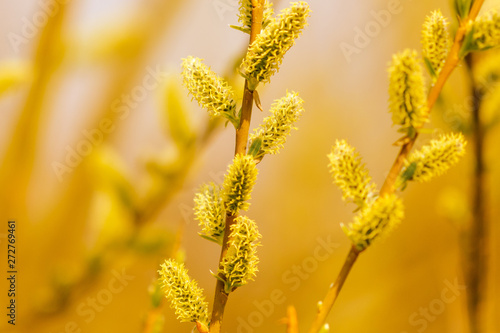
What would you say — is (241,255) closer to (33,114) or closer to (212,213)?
(212,213)

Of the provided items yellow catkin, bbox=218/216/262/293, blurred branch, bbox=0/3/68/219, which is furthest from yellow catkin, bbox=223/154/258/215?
blurred branch, bbox=0/3/68/219

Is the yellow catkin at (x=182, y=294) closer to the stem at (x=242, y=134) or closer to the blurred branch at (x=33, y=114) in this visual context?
the stem at (x=242, y=134)

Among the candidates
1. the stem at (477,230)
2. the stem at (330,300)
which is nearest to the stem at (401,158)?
the stem at (330,300)

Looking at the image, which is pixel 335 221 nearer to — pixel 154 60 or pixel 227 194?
pixel 154 60

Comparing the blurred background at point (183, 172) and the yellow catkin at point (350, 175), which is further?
the blurred background at point (183, 172)

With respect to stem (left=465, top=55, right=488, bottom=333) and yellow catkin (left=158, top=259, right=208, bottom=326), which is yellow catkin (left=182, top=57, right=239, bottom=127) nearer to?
yellow catkin (left=158, top=259, right=208, bottom=326)

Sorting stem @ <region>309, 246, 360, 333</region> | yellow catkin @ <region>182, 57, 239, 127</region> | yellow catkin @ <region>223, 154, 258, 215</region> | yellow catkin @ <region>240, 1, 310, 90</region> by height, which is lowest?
stem @ <region>309, 246, 360, 333</region>

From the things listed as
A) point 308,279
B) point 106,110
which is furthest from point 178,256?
point 308,279
